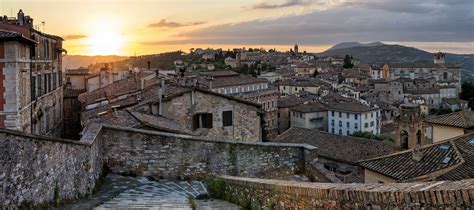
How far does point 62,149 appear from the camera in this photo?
10.3 metres

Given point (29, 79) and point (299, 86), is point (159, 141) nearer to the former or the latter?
point (29, 79)

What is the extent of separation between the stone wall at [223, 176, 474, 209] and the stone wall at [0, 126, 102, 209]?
389 centimetres

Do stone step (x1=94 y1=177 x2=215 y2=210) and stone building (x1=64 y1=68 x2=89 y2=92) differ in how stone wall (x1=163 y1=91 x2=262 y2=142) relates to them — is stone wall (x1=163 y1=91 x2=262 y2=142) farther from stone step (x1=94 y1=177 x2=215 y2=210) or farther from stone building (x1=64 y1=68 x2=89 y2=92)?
stone building (x1=64 y1=68 x2=89 y2=92)

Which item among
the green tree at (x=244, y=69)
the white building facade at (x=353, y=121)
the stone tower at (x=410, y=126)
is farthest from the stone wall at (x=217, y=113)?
the green tree at (x=244, y=69)

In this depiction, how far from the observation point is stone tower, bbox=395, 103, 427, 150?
29578mm

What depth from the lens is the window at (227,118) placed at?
23.6 meters

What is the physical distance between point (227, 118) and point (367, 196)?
17953 mm

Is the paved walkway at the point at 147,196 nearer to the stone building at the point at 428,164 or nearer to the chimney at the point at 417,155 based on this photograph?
the stone building at the point at 428,164

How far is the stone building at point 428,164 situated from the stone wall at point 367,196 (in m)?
11.8

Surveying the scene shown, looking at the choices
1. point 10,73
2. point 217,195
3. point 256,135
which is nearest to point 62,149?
point 217,195

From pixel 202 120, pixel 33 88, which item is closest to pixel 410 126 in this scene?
pixel 202 120

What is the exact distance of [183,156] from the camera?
15.2 meters

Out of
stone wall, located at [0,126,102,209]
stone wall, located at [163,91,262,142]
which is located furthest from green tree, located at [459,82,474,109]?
stone wall, located at [0,126,102,209]

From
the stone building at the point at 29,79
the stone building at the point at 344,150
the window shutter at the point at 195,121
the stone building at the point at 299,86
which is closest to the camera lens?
the stone building at the point at 29,79
